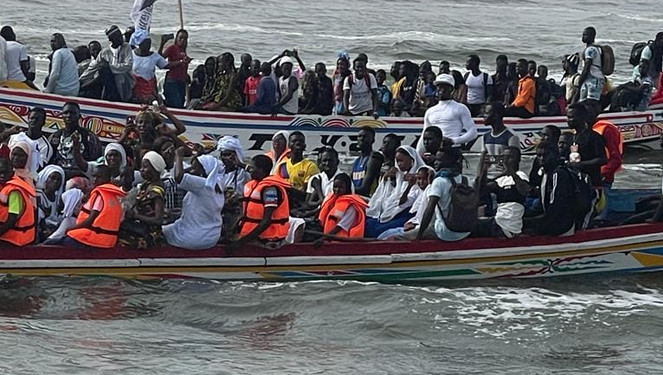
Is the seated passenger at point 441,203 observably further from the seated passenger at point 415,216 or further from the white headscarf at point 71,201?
the white headscarf at point 71,201

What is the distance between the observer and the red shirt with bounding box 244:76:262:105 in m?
18.7

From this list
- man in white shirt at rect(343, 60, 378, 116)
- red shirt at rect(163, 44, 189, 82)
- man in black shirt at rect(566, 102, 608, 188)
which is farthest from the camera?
man in white shirt at rect(343, 60, 378, 116)

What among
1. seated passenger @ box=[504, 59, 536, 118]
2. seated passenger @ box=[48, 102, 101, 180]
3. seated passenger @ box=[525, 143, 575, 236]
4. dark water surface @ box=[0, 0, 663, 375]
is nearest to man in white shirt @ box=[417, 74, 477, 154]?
seated passenger @ box=[525, 143, 575, 236]

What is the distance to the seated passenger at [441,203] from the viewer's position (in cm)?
1218

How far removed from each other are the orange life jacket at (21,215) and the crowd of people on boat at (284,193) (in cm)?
1

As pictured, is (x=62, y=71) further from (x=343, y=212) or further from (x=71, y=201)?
(x=343, y=212)

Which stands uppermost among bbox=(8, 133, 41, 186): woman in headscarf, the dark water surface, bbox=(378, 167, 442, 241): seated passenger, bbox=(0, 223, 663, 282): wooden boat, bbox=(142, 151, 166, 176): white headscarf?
bbox=(142, 151, 166, 176): white headscarf

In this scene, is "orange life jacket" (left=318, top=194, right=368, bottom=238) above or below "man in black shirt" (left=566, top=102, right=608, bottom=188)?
below

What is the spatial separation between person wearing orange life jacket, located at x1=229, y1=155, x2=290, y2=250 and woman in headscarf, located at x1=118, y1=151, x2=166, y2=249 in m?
0.73

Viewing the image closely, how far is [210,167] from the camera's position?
12.3 m

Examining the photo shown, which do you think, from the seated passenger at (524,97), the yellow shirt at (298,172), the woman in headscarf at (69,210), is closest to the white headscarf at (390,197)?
the yellow shirt at (298,172)

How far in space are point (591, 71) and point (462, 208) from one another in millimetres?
7843

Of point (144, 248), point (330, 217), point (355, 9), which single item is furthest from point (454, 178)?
point (355, 9)

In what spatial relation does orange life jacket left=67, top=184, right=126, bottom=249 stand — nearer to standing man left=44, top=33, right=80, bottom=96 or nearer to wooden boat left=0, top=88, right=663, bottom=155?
standing man left=44, top=33, right=80, bottom=96
